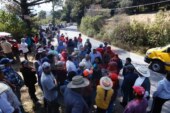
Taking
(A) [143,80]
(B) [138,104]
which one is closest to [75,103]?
(B) [138,104]

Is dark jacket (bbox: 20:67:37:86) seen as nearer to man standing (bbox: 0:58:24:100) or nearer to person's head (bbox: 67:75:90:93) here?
man standing (bbox: 0:58:24:100)

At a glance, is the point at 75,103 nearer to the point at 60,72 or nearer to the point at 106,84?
the point at 106,84

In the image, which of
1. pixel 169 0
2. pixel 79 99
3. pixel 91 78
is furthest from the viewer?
pixel 169 0

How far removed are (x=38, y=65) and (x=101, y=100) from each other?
10.4 ft

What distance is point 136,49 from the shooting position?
21.5 meters

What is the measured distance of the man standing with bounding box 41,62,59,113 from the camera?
6.67m

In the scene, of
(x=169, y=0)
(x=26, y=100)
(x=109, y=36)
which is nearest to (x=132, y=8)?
(x=169, y=0)

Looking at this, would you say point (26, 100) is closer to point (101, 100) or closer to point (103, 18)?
point (101, 100)

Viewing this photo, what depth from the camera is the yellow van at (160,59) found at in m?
13.6

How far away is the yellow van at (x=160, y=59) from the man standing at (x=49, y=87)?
8.19m

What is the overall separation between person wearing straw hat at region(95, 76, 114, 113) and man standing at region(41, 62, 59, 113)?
1218mm

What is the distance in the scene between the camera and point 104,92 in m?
6.41

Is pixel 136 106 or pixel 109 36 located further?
pixel 109 36

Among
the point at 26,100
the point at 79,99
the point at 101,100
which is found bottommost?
the point at 26,100
